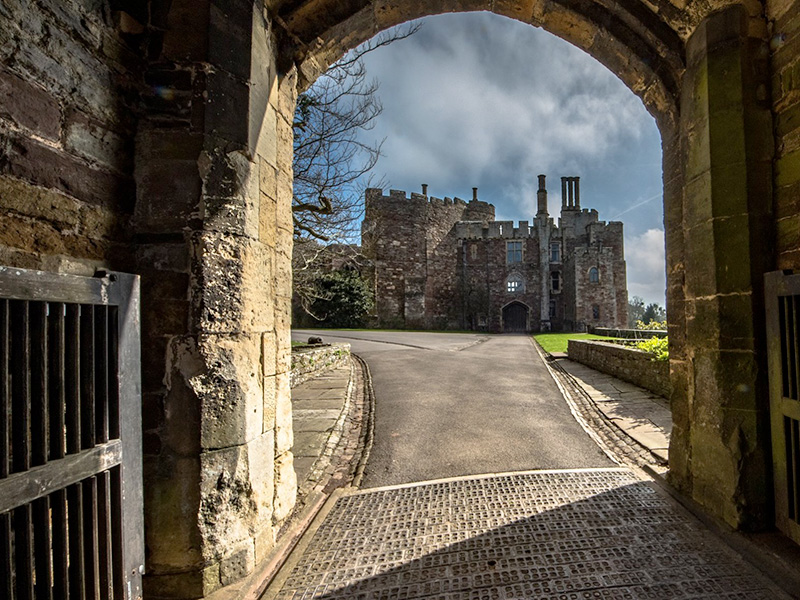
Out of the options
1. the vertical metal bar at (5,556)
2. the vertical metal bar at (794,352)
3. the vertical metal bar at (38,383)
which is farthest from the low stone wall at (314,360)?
the vertical metal bar at (794,352)

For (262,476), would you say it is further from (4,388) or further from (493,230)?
(493,230)

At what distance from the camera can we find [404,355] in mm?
11055

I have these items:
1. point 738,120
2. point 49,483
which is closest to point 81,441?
point 49,483

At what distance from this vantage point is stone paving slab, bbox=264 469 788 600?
2002mm

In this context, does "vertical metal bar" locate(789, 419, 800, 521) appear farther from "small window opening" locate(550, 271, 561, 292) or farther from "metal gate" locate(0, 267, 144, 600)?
"small window opening" locate(550, 271, 561, 292)

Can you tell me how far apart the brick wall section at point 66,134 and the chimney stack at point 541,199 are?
3089 centimetres

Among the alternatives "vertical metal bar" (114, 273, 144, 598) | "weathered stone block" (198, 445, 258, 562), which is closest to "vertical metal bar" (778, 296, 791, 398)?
"weathered stone block" (198, 445, 258, 562)

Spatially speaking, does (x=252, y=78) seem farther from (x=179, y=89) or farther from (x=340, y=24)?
(x=340, y=24)

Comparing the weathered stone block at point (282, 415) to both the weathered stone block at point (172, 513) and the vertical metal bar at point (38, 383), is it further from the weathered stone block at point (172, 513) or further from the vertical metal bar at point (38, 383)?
the vertical metal bar at point (38, 383)

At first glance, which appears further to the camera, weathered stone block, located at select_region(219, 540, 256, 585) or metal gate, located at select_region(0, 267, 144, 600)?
weathered stone block, located at select_region(219, 540, 256, 585)

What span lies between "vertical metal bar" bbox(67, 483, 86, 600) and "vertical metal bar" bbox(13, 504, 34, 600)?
0.20m

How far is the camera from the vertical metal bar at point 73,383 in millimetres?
1554

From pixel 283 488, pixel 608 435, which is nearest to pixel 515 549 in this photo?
pixel 283 488

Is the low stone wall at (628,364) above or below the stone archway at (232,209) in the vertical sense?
below
